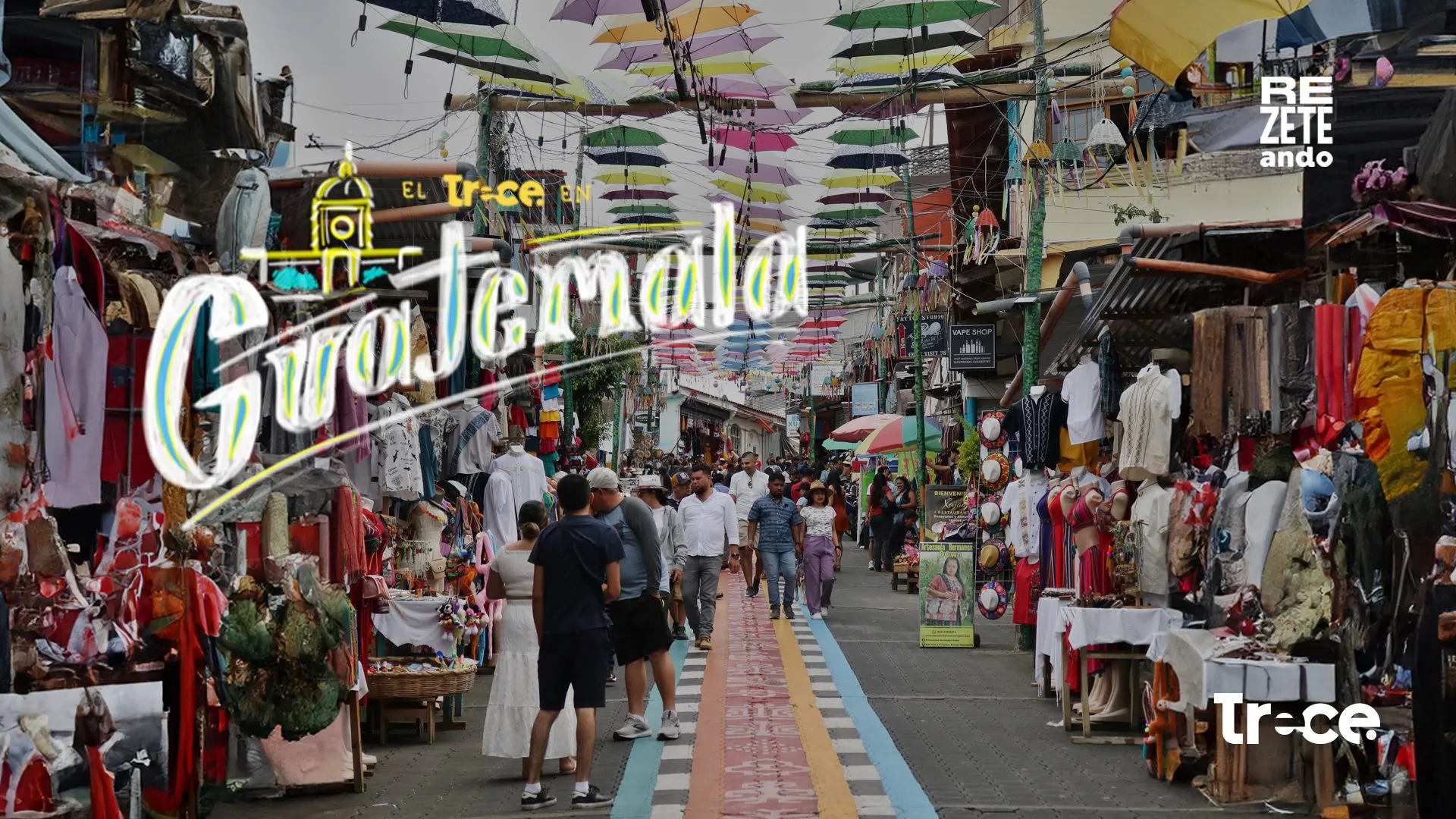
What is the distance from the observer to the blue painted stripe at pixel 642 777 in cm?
849

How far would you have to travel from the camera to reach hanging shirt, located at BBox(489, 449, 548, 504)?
16641 millimetres

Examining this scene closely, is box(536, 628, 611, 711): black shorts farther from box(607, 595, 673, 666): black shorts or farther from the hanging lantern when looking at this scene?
the hanging lantern

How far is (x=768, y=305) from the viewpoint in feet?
49.5

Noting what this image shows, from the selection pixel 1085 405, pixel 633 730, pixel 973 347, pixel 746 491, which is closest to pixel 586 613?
pixel 633 730

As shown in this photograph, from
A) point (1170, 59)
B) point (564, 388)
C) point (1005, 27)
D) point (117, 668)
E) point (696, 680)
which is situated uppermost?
point (1005, 27)

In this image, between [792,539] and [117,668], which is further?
[792,539]

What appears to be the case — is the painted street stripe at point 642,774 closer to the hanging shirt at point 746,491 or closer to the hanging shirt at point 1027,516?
the hanging shirt at point 1027,516

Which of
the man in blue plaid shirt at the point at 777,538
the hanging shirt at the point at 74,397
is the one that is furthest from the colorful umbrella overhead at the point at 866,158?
the hanging shirt at the point at 74,397

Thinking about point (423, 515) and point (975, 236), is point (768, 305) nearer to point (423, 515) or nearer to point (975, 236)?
point (423, 515)

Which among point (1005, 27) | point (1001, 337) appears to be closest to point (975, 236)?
point (1001, 337)

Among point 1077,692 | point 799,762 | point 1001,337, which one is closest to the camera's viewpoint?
point 799,762

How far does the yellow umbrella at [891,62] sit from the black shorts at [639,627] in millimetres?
14188

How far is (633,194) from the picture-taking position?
3181 cm

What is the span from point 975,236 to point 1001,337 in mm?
3105
